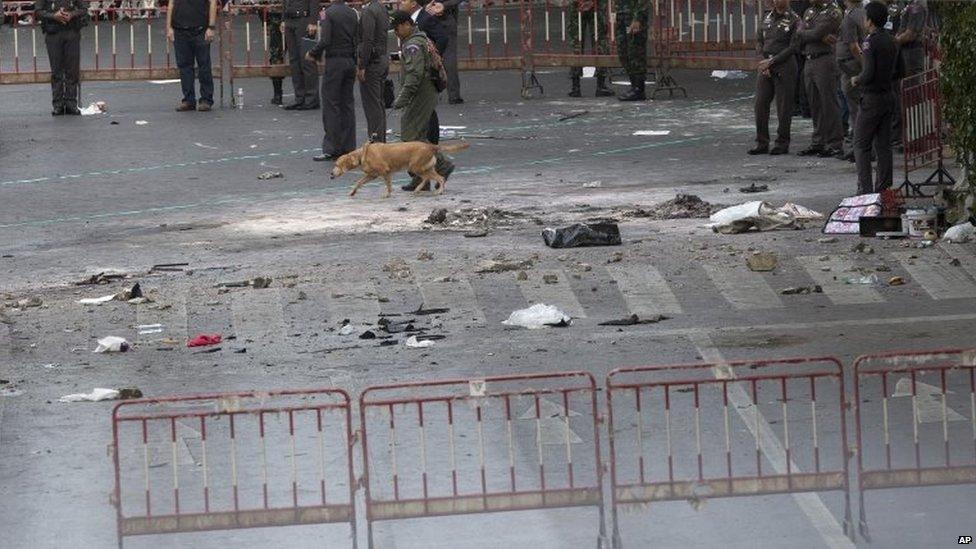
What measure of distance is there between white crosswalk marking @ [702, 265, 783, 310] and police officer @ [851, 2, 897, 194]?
2964 mm

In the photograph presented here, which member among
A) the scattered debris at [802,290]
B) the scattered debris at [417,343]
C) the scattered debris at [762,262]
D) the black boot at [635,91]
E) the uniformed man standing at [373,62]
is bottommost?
the scattered debris at [417,343]

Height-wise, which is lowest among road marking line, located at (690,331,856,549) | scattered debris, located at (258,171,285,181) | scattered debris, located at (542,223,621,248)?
road marking line, located at (690,331,856,549)

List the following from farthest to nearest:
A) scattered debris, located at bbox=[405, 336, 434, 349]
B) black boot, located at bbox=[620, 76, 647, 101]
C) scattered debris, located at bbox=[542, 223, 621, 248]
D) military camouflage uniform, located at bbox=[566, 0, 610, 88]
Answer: military camouflage uniform, located at bbox=[566, 0, 610, 88] → black boot, located at bbox=[620, 76, 647, 101] → scattered debris, located at bbox=[542, 223, 621, 248] → scattered debris, located at bbox=[405, 336, 434, 349]

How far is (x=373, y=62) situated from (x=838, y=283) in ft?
29.5

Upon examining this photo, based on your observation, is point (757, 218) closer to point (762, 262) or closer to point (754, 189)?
point (762, 262)

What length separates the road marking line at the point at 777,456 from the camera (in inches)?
347

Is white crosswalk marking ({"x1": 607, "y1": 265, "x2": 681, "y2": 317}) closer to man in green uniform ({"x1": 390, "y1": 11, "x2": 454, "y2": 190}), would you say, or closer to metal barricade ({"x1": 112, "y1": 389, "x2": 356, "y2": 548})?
metal barricade ({"x1": 112, "y1": 389, "x2": 356, "y2": 548})

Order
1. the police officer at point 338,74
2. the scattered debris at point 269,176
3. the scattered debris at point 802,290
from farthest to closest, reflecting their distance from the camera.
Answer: the police officer at point 338,74, the scattered debris at point 269,176, the scattered debris at point 802,290

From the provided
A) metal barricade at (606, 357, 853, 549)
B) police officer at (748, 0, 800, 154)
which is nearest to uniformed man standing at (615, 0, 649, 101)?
police officer at (748, 0, 800, 154)

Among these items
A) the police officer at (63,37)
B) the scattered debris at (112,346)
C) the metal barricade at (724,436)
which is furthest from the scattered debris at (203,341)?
the police officer at (63,37)

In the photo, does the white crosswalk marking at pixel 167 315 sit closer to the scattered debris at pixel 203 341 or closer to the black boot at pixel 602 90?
the scattered debris at pixel 203 341

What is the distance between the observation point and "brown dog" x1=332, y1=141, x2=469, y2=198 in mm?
19750

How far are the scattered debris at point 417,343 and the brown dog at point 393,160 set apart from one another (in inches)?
256

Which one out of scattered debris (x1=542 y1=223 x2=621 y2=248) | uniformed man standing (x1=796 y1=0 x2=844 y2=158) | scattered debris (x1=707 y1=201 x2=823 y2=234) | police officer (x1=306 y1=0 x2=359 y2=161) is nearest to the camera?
scattered debris (x1=542 y1=223 x2=621 y2=248)
